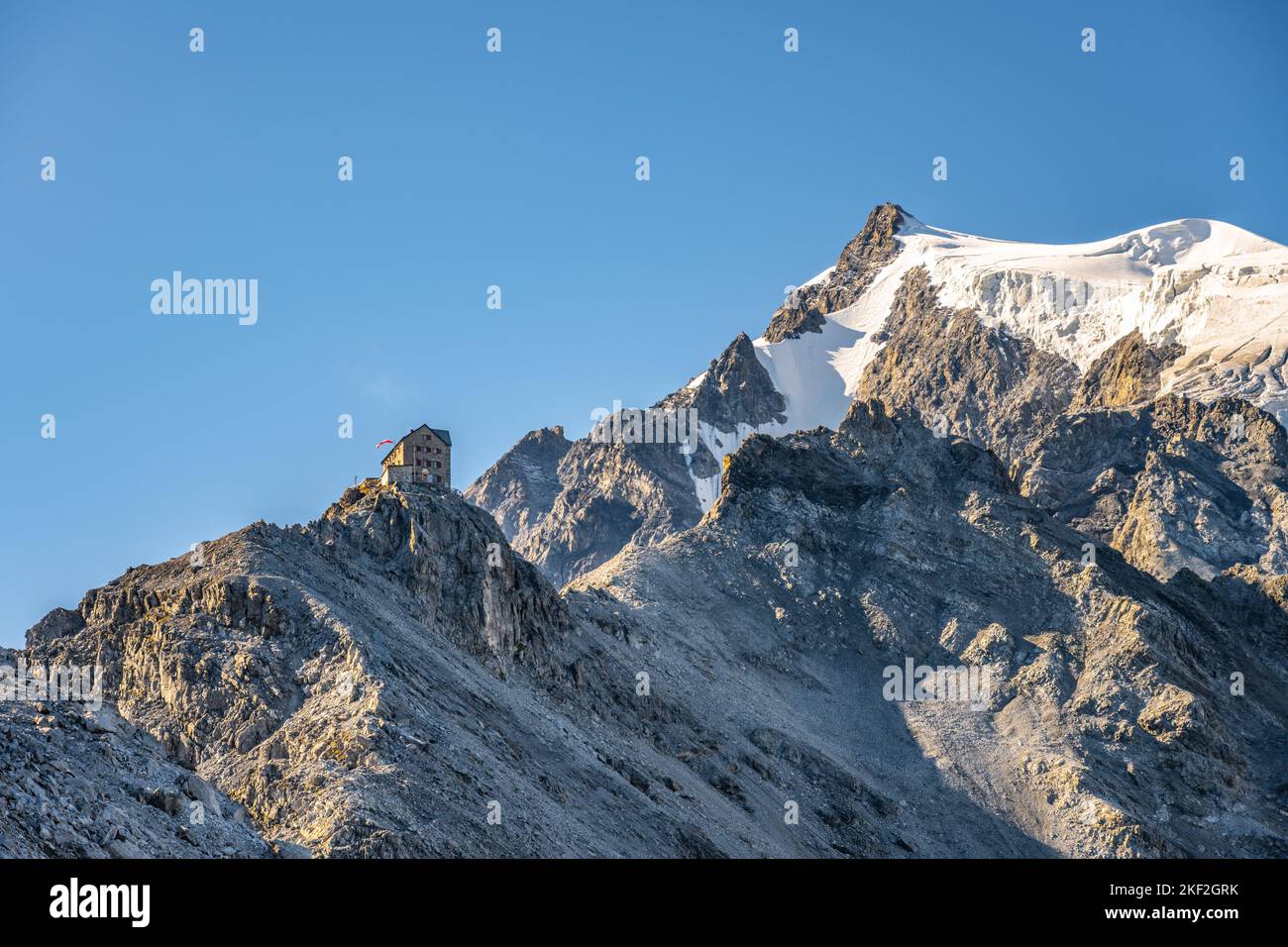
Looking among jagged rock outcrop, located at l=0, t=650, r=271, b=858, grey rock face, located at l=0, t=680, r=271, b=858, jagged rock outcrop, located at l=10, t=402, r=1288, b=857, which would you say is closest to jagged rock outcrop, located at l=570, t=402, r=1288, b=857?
jagged rock outcrop, located at l=10, t=402, r=1288, b=857

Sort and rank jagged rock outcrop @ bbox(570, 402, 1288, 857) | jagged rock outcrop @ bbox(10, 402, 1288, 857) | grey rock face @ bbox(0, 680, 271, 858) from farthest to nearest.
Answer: jagged rock outcrop @ bbox(570, 402, 1288, 857)
jagged rock outcrop @ bbox(10, 402, 1288, 857)
grey rock face @ bbox(0, 680, 271, 858)

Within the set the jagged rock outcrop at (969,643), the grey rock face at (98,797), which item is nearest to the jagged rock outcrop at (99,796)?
the grey rock face at (98,797)

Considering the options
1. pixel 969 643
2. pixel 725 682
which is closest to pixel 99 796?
pixel 725 682

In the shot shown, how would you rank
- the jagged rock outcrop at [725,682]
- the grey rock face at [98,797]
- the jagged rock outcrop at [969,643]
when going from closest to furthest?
1. the grey rock face at [98,797]
2. the jagged rock outcrop at [725,682]
3. the jagged rock outcrop at [969,643]

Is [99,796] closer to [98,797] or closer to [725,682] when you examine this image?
[98,797]

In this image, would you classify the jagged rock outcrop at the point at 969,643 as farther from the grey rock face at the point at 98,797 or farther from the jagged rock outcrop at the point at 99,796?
the grey rock face at the point at 98,797

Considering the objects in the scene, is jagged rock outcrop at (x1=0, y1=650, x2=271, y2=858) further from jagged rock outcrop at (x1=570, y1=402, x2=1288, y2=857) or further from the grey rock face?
jagged rock outcrop at (x1=570, y1=402, x2=1288, y2=857)

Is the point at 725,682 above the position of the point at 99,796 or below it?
above

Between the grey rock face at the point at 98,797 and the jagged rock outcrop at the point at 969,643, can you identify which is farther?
the jagged rock outcrop at the point at 969,643

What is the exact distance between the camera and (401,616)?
102 metres

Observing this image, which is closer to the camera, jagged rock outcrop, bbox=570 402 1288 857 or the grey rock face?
the grey rock face
